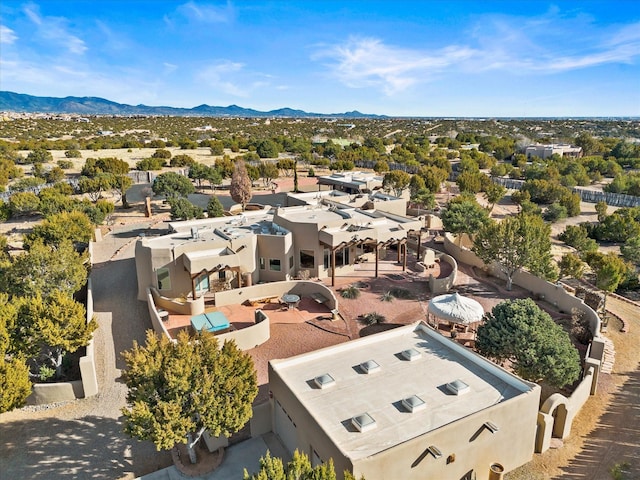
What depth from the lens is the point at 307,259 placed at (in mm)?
32250

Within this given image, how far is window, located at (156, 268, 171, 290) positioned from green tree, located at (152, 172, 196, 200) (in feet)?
90.8

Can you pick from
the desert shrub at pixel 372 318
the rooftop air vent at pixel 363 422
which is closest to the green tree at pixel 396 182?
the desert shrub at pixel 372 318

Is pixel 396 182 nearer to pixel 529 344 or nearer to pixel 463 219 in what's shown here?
pixel 463 219

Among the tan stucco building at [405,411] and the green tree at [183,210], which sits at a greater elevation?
the green tree at [183,210]

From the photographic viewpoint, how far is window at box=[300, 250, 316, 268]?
3195 cm

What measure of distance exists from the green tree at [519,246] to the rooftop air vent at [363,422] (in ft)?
65.2

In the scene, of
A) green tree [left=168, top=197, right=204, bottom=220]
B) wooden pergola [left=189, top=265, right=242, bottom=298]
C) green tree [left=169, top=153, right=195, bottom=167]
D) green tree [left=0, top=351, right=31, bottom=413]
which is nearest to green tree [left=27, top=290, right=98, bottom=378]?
green tree [left=0, top=351, right=31, bottom=413]

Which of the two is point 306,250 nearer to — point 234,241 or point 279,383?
point 234,241

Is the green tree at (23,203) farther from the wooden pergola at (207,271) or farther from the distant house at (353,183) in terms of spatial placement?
the distant house at (353,183)

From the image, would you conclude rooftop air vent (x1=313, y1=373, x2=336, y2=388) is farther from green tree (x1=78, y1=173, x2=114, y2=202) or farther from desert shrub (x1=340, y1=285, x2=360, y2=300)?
Answer: green tree (x1=78, y1=173, x2=114, y2=202)

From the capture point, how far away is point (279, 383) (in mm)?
15820

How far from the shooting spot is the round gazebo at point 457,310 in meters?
22.4

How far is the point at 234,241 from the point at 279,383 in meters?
14.9

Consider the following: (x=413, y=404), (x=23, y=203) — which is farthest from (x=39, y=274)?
(x=23, y=203)
